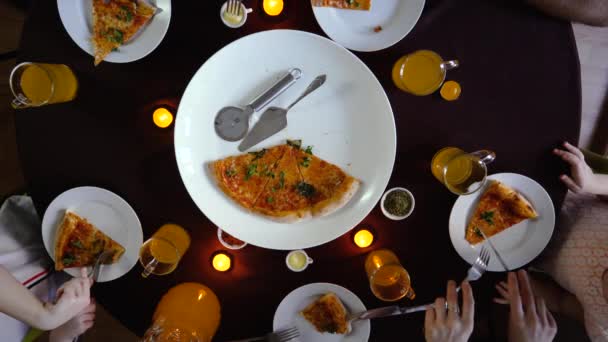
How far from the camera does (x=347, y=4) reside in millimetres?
1908

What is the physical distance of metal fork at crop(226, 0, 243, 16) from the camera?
1899 millimetres

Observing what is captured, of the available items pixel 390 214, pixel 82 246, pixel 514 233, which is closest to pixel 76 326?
pixel 82 246

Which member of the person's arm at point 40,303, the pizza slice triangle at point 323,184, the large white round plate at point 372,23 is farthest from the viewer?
the pizza slice triangle at point 323,184

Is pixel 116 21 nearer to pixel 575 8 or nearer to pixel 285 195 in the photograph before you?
pixel 285 195

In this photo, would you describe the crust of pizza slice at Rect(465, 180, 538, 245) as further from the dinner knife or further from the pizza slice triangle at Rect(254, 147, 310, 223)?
the pizza slice triangle at Rect(254, 147, 310, 223)

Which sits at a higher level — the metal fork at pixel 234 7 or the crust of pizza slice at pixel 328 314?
the metal fork at pixel 234 7

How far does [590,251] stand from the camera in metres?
1.92

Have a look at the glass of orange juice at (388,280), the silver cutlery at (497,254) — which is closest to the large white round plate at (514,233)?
the silver cutlery at (497,254)

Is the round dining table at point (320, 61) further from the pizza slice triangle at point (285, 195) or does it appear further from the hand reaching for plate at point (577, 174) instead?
the pizza slice triangle at point (285, 195)

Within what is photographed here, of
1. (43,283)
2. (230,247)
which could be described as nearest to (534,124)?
(230,247)

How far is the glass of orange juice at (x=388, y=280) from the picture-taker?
1.91 m

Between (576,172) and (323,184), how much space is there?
1.19 meters

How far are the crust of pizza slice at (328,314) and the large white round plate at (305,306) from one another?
24 mm

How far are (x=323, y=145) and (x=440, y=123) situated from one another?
0.57 metres
